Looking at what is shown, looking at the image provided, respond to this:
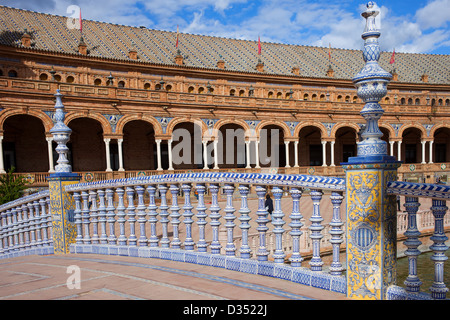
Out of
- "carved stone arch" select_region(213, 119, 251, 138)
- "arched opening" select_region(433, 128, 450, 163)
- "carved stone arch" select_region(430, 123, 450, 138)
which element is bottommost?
"arched opening" select_region(433, 128, 450, 163)

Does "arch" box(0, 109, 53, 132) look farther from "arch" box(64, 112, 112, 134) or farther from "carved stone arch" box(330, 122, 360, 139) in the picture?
"carved stone arch" box(330, 122, 360, 139)

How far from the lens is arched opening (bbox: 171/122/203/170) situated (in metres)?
24.4

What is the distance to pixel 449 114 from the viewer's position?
3023 centimetres

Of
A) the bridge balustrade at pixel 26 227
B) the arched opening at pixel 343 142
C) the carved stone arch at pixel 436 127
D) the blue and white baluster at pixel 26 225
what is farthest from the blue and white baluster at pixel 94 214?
the carved stone arch at pixel 436 127

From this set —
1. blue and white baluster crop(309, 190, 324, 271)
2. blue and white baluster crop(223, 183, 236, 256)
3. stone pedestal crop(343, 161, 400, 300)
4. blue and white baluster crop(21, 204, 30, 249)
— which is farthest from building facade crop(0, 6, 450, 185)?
stone pedestal crop(343, 161, 400, 300)

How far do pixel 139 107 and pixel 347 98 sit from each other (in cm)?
1847

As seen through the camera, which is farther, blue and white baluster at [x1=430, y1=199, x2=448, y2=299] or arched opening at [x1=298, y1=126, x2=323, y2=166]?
arched opening at [x1=298, y1=126, x2=323, y2=166]

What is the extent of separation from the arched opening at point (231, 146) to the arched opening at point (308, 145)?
5620mm

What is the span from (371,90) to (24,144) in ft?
70.3

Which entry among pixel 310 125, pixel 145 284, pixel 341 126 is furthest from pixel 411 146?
pixel 145 284

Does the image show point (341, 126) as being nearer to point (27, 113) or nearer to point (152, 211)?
point (27, 113)

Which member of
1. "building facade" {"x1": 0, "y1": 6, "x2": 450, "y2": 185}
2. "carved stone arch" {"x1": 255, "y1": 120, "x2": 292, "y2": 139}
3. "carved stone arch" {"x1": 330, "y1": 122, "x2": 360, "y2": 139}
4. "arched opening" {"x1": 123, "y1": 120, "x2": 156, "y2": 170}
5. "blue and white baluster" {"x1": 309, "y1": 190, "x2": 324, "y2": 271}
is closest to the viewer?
"blue and white baluster" {"x1": 309, "y1": 190, "x2": 324, "y2": 271}

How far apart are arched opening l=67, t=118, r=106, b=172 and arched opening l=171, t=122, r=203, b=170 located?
4394 millimetres
